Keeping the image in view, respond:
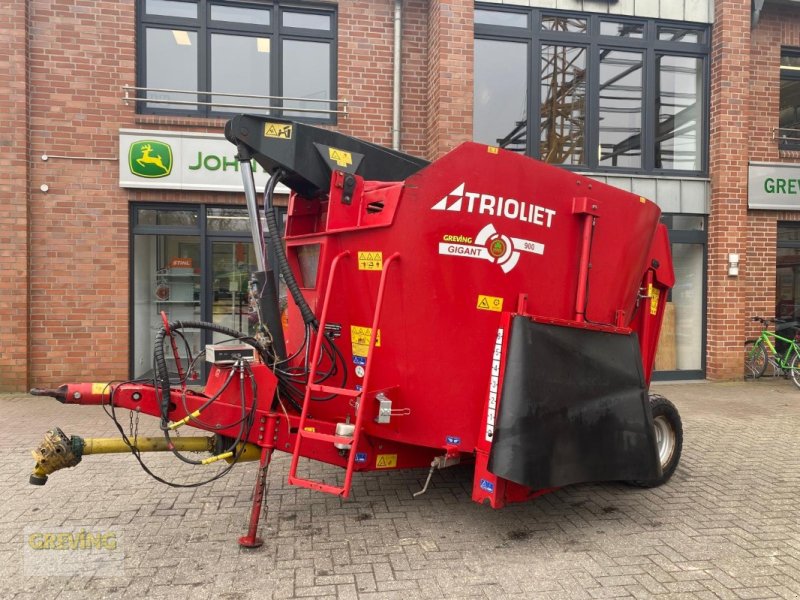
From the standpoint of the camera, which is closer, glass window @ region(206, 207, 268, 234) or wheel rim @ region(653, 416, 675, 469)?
wheel rim @ region(653, 416, 675, 469)

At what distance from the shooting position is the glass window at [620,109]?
30.3 ft

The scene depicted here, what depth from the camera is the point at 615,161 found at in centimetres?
927

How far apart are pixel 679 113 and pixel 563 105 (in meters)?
2.12

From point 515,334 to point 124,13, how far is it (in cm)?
746

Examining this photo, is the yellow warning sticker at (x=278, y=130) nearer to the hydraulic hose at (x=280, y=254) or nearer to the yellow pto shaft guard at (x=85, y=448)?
the hydraulic hose at (x=280, y=254)

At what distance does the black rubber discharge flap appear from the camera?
336cm

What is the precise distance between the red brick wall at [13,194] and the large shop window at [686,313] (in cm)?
936

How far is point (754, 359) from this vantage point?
9.37 m

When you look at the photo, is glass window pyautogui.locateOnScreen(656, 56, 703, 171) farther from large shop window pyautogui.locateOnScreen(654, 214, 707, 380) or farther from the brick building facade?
large shop window pyautogui.locateOnScreen(654, 214, 707, 380)

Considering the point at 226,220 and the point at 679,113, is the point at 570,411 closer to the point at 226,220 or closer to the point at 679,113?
the point at 226,220

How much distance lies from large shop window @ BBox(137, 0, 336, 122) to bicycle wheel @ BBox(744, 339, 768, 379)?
7.68 meters

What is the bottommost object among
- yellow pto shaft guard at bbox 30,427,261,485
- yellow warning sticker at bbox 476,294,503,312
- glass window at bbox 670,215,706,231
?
yellow pto shaft guard at bbox 30,427,261,485

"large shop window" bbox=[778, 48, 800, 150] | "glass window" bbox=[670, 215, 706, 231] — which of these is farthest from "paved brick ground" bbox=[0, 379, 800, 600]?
"large shop window" bbox=[778, 48, 800, 150]

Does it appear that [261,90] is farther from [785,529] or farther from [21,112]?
[785,529]
